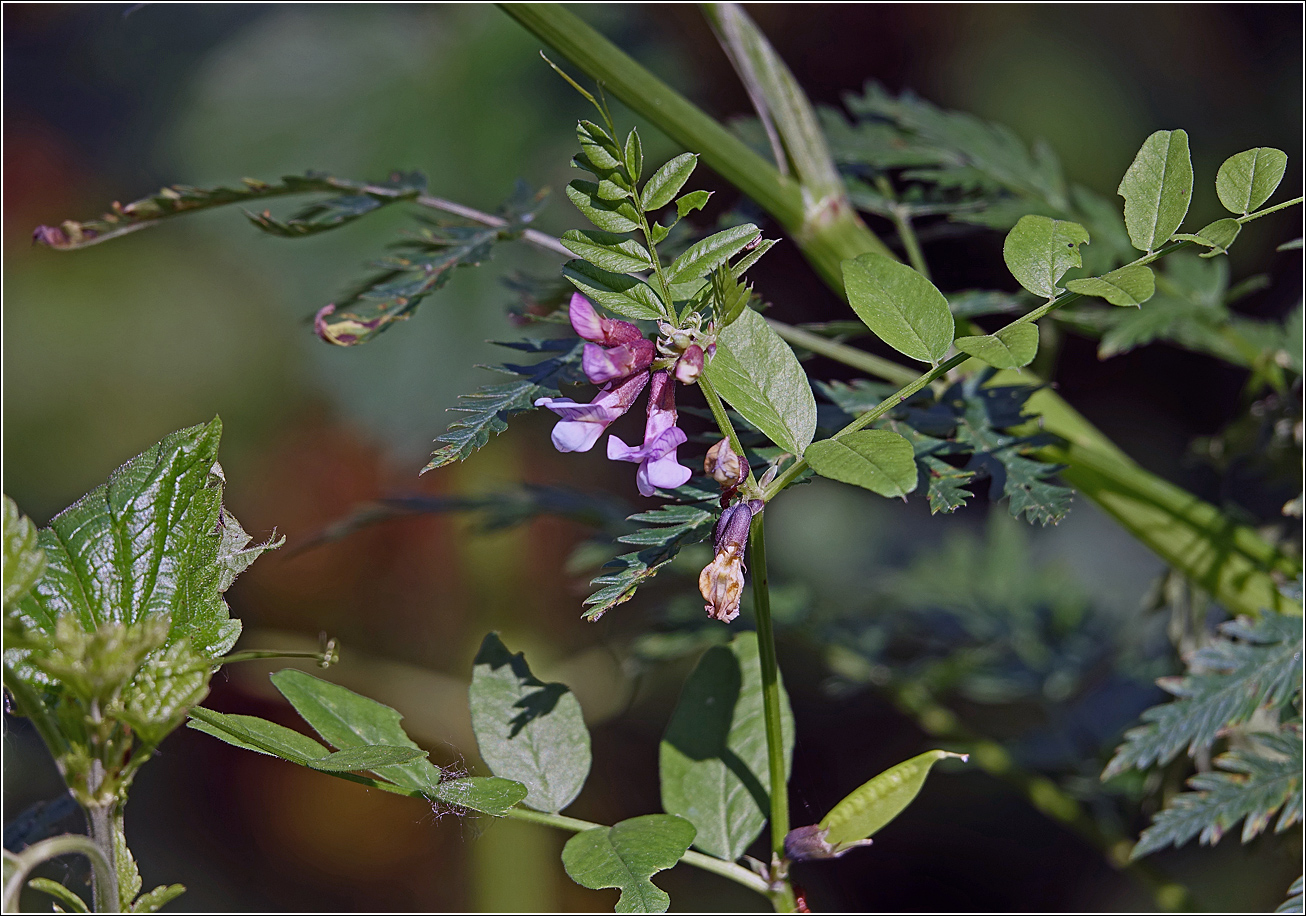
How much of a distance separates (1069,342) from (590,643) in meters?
0.74

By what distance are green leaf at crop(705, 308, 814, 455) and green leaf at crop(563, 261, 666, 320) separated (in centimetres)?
3

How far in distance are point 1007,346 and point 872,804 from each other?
179 millimetres

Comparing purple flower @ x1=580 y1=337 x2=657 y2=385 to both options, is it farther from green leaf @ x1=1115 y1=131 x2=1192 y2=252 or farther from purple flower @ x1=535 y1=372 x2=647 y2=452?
green leaf @ x1=1115 y1=131 x2=1192 y2=252

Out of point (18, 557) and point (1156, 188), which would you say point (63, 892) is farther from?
point (1156, 188)

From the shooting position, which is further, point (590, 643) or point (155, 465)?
point (590, 643)

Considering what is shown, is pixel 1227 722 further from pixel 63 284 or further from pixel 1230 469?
pixel 63 284

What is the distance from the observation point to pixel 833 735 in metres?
1.18

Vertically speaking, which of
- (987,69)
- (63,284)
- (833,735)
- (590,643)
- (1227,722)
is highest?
(987,69)

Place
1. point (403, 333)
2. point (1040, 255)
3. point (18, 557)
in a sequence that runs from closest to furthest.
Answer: point (18, 557)
point (1040, 255)
point (403, 333)

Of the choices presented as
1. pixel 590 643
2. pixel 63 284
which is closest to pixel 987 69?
pixel 590 643

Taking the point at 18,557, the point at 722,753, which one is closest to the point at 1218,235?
the point at 722,753

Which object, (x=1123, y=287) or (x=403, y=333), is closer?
(x=1123, y=287)

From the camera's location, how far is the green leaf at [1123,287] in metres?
0.33

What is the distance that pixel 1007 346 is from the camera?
1.09 feet
